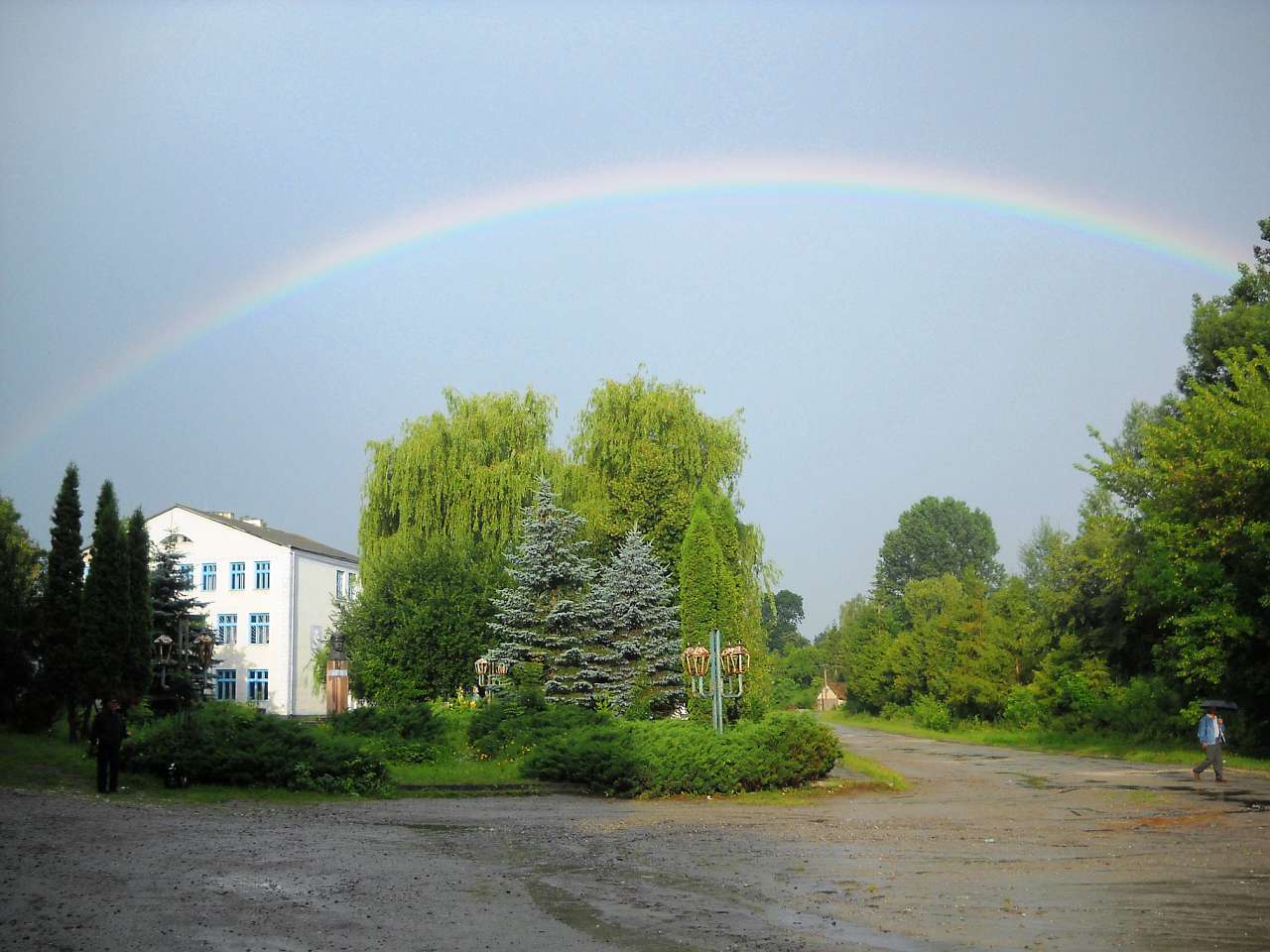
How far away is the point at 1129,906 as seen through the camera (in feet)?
29.8

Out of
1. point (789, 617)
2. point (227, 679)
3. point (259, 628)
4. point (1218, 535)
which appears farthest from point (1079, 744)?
point (789, 617)

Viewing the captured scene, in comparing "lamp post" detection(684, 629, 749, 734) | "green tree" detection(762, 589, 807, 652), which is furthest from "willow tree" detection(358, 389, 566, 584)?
"green tree" detection(762, 589, 807, 652)

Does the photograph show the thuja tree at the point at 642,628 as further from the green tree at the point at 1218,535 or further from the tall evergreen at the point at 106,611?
the green tree at the point at 1218,535

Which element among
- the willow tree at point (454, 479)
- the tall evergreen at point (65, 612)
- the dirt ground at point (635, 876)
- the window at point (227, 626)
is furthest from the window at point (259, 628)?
the dirt ground at point (635, 876)

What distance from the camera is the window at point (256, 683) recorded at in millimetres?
58500

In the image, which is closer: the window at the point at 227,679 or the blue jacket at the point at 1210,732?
the blue jacket at the point at 1210,732

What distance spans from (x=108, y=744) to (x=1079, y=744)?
106 feet

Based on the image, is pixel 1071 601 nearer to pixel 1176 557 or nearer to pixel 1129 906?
pixel 1176 557

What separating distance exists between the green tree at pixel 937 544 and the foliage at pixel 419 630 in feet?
295

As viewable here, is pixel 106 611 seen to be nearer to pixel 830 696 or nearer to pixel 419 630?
pixel 419 630

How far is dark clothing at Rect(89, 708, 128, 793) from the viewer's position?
19.3 meters

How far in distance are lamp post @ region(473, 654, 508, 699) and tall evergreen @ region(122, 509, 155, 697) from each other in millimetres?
8949

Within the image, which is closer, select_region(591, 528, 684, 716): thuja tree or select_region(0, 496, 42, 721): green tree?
select_region(0, 496, 42, 721): green tree

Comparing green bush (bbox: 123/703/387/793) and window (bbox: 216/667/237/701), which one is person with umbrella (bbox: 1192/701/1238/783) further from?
window (bbox: 216/667/237/701)
